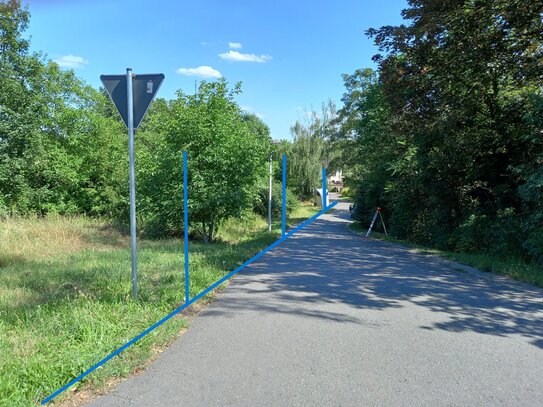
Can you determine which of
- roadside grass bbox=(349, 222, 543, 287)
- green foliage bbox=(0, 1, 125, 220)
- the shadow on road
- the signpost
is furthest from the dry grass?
roadside grass bbox=(349, 222, 543, 287)

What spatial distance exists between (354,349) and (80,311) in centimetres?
326

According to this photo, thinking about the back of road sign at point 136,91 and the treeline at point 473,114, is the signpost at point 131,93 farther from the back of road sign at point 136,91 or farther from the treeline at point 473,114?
the treeline at point 473,114

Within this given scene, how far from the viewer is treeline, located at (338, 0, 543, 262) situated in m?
10.6

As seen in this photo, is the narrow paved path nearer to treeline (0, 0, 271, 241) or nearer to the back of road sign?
the back of road sign

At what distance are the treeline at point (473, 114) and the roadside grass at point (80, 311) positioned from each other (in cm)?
620

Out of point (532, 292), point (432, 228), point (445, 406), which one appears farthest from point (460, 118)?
point (445, 406)

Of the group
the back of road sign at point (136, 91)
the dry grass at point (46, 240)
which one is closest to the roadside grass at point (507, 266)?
the back of road sign at point (136, 91)

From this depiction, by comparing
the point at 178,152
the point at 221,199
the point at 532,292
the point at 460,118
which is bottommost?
the point at 532,292

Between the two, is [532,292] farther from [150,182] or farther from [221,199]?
[150,182]

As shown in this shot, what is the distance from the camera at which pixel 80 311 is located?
492 cm

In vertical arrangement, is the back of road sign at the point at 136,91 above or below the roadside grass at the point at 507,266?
above

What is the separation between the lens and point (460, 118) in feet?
41.0

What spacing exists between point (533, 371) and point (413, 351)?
3.48 feet

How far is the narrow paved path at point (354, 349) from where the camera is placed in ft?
10.9
